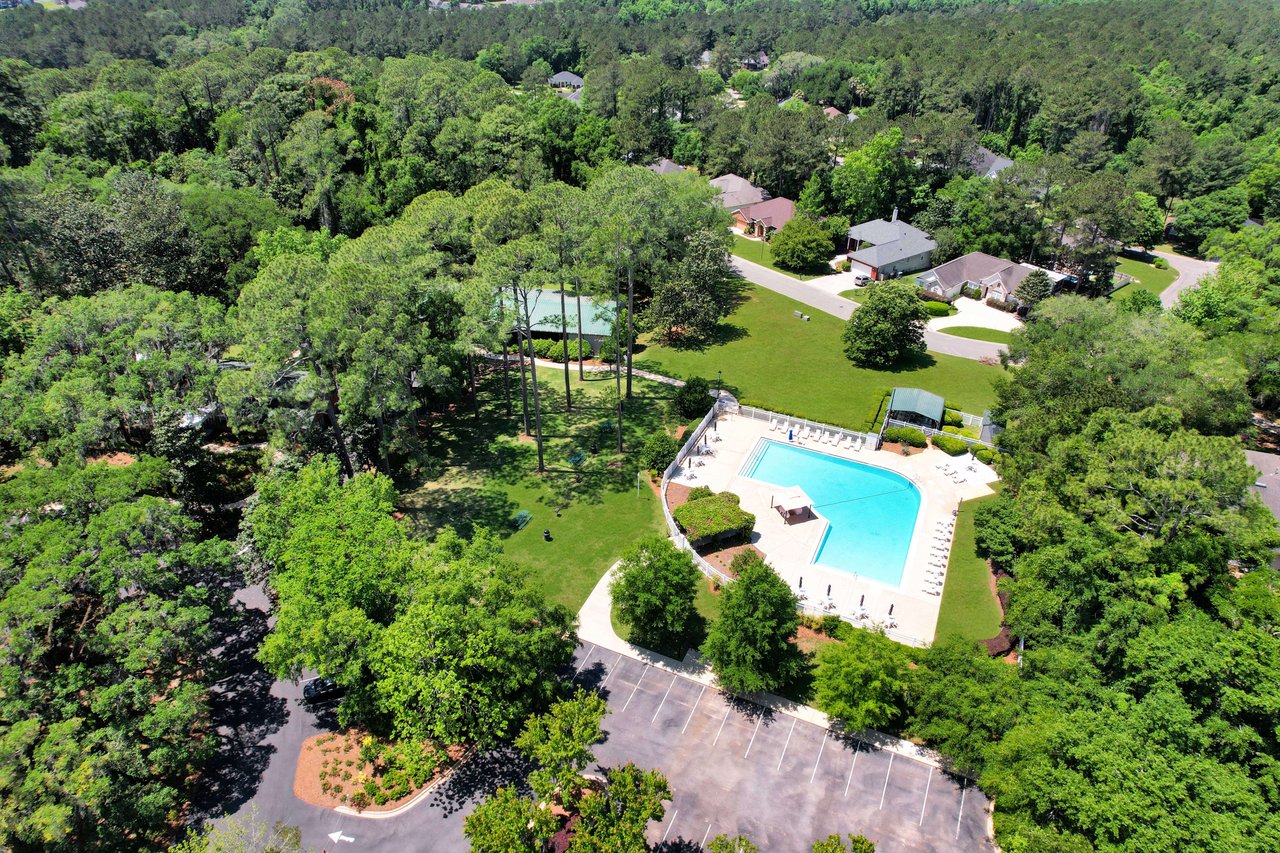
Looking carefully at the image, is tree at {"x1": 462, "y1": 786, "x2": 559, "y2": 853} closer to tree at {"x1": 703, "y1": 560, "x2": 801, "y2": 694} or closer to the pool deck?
tree at {"x1": 703, "y1": 560, "x2": 801, "y2": 694}

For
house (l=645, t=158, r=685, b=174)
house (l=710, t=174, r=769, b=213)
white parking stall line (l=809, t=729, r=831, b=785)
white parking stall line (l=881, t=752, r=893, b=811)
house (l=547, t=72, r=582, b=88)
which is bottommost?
white parking stall line (l=809, t=729, r=831, b=785)

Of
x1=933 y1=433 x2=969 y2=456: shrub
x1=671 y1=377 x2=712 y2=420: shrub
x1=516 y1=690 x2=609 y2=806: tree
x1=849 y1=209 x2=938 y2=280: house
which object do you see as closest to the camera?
x1=516 y1=690 x2=609 y2=806: tree

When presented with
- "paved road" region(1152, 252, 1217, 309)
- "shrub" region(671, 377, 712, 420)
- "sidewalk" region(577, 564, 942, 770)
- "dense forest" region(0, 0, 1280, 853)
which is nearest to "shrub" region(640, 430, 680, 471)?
"shrub" region(671, 377, 712, 420)

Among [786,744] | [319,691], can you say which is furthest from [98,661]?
[786,744]

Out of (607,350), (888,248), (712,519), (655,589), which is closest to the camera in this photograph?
(655,589)

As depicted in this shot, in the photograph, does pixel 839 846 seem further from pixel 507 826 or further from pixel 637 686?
pixel 637 686

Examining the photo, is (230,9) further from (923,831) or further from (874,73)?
(923,831)
